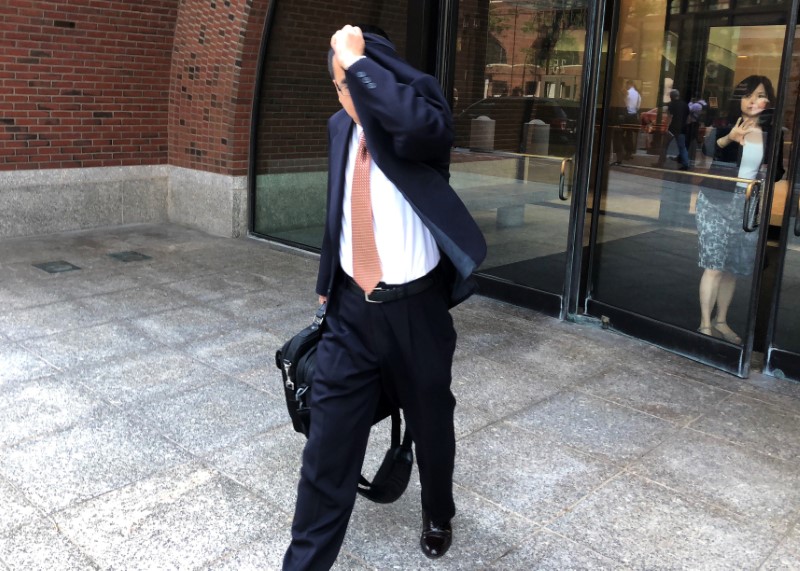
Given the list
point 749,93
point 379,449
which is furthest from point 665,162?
point 379,449

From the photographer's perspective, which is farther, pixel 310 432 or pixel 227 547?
pixel 227 547

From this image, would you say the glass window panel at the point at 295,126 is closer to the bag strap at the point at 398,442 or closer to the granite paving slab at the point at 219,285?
the granite paving slab at the point at 219,285

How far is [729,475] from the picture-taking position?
375cm

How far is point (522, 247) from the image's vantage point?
6484mm

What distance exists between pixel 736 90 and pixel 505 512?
10.3ft

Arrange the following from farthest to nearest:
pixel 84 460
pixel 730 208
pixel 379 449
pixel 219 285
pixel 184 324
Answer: pixel 219 285, pixel 184 324, pixel 730 208, pixel 379 449, pixel 84 460

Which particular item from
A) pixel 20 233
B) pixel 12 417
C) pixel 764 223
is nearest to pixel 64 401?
pixel 12 417

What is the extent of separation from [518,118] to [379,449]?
3.30 metres

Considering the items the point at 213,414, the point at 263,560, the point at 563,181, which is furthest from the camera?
the point at 563,181

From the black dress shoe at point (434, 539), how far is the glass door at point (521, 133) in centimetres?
336

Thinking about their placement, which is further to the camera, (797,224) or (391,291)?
(797,224)

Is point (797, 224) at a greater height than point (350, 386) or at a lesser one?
greater

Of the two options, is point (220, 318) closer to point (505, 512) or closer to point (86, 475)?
point (86, 475)

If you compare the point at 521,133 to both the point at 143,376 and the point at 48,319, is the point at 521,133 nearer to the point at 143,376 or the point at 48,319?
the point at 143,376
